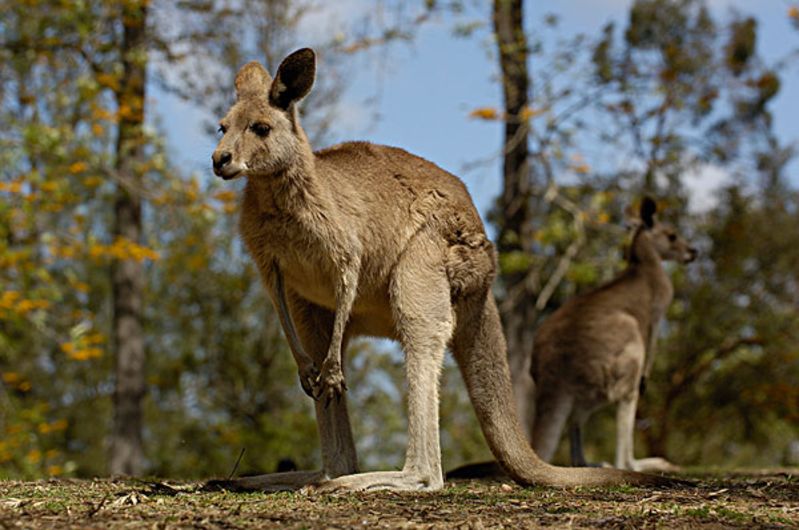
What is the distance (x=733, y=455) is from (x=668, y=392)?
3.60 m

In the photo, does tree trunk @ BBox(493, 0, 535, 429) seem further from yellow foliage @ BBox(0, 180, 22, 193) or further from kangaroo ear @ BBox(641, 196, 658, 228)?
yellow foliage @ BBox(0, 180, 22, 193)

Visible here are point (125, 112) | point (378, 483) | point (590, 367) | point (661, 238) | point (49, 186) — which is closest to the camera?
point (378, 483)

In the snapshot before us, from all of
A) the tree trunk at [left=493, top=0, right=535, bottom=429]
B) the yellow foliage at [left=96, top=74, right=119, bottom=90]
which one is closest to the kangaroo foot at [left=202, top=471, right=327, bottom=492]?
the tree trunk at [left=493, top=0, right=535, bottom=429]

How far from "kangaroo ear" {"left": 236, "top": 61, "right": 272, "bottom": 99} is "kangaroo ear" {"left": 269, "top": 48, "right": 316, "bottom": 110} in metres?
0.06

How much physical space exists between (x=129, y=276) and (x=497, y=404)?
29.9ft

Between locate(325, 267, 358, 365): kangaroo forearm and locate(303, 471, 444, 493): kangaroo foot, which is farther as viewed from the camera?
locate(325, 267, 358, 365): kangaroo forearm

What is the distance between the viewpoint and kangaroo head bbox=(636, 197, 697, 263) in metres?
9.12

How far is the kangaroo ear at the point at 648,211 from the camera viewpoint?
29.8ft

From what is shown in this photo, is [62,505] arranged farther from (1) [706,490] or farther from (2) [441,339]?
(1) [706,490]

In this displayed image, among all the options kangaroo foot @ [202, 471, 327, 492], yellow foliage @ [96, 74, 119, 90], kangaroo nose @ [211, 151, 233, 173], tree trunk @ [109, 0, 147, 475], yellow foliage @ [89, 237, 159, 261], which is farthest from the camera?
tree trunk @ [109, 0, 147, 475]

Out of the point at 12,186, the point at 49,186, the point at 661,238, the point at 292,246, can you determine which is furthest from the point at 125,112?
the point at 292,246

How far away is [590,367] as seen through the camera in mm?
7234

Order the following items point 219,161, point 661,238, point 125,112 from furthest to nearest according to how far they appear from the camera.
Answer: point 125,112, point 661,238, point 219,161

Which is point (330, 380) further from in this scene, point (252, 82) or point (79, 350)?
point (79, 350)
